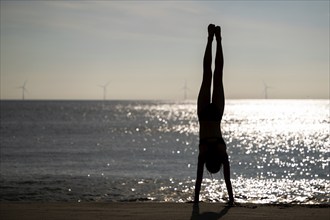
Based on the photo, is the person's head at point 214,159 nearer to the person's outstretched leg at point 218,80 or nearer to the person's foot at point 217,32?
the person's outstretched leg at point 218,80

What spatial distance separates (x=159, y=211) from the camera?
30.5ft

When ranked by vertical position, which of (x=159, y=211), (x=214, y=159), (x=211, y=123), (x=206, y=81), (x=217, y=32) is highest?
(x=217, y=32)

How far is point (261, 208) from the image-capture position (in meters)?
9.52

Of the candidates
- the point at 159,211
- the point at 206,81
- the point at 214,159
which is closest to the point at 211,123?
the point at 214,159

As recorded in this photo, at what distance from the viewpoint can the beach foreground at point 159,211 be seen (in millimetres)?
8742

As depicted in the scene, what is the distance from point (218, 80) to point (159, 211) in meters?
2.66

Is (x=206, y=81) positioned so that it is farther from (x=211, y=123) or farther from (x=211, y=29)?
(x=211, y=29)

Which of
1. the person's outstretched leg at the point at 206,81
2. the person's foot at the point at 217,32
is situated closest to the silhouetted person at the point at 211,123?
the person's outstretched leg at the point at 206,81

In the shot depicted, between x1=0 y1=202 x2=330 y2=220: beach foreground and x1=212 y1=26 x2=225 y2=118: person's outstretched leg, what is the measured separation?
1.82 meters

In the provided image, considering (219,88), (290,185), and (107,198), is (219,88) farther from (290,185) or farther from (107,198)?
(290,185)

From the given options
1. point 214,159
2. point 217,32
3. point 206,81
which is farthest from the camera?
point 217,32

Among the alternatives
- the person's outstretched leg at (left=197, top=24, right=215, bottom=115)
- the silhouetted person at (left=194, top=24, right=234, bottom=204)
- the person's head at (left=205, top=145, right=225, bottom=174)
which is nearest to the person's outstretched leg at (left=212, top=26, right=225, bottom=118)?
the silhouetted person at (left=194, top=24, right=234, bottom=204)

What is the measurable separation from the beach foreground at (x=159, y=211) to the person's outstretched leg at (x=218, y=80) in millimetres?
1819

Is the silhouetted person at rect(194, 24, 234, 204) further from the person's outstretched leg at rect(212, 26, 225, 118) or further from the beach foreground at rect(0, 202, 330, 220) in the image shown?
the beach foreground at rect(0, 202, 330, 220)
